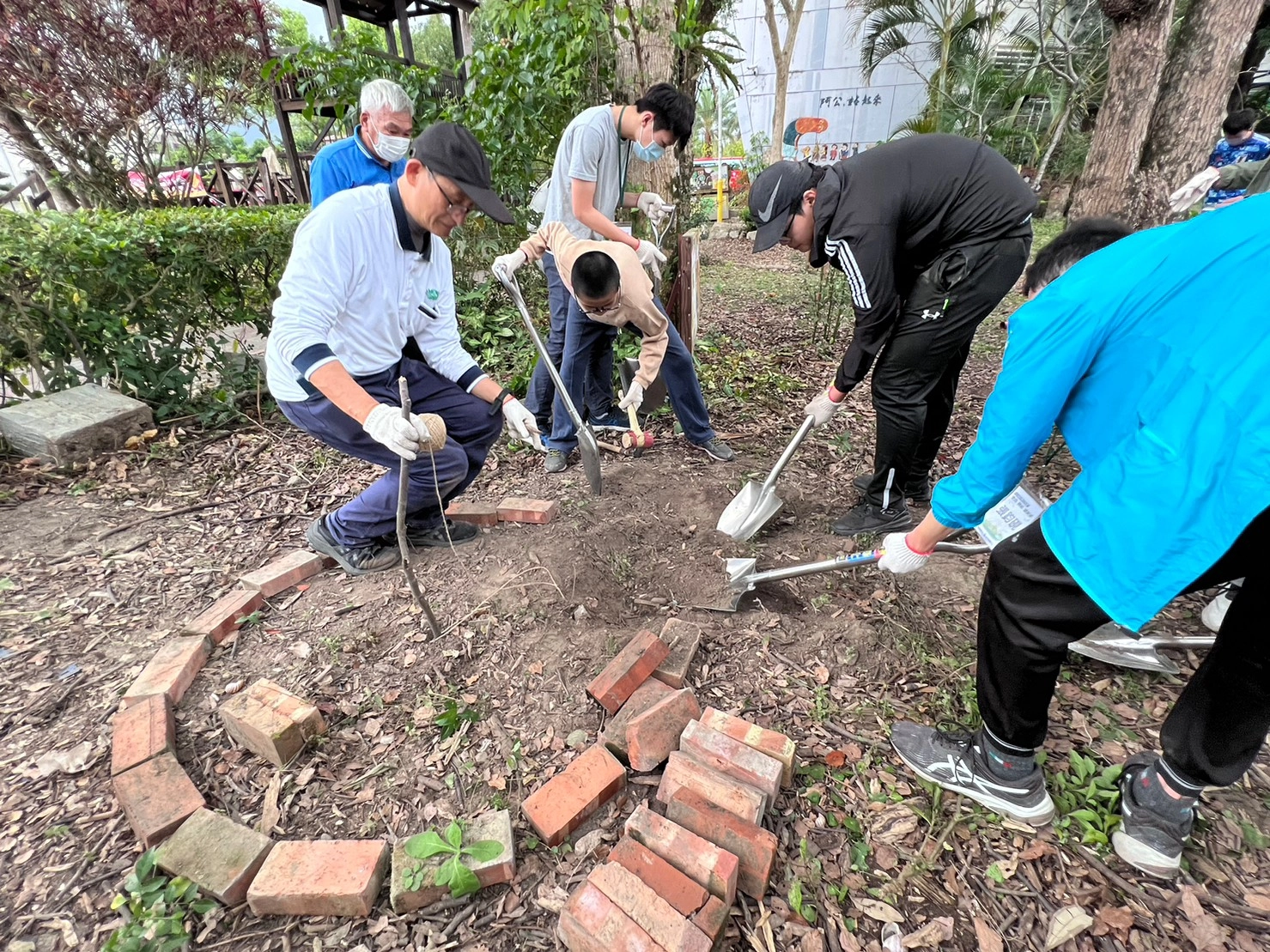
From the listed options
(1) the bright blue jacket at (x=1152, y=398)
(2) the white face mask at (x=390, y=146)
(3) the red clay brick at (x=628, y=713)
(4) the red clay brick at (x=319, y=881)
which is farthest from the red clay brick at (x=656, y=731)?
(2) the white face mask at (x=390, y=146)

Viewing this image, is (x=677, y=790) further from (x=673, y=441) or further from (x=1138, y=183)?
(x=1138, y=183)

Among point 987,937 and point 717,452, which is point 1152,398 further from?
point 717,452

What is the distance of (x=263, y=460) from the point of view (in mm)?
3658

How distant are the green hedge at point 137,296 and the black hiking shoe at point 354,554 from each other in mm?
2057

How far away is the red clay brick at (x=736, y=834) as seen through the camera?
1.46 meters

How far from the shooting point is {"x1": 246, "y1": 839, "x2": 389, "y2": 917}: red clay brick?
4.67 feet

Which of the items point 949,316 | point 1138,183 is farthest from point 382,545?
point 1138,183

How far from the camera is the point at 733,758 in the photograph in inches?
65.6

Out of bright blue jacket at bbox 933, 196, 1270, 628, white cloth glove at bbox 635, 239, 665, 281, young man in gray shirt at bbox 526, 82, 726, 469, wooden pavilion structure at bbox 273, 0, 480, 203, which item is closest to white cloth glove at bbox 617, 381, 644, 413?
young man in gray shirt at bbox 526, 82, 726, 469

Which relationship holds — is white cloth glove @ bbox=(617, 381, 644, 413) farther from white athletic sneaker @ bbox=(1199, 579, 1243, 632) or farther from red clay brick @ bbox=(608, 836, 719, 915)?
white athletic sneaker @ bbox=(1199, 579, 1243, 632)

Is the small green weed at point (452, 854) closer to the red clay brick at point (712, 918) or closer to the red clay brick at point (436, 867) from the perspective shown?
the red clay brick at point (436, 867)

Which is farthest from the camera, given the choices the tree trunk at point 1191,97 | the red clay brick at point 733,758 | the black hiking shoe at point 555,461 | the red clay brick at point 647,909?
the tree trunk at point 1191,97

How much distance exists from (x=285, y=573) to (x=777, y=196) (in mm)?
2464

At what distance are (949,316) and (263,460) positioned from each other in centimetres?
373
